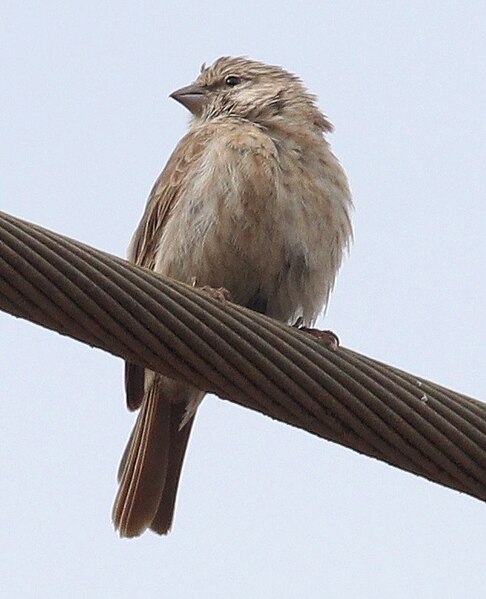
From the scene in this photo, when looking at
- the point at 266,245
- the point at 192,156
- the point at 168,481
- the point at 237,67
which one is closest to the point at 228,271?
the point at 266,245

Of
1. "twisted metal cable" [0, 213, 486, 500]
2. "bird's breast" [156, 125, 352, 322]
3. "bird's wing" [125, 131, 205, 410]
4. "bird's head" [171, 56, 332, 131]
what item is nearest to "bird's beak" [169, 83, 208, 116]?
"bird's head" [171, 56, 332, 131]

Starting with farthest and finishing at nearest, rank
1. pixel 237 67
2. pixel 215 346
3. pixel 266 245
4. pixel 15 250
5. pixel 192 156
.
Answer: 1. pixel 237 67
2. pixel 192 156
3. pixel 266 245
4. pixel 215 346
5. pixel 15 250

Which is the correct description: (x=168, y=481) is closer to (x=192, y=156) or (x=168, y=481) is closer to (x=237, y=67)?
(x=192, y=156)

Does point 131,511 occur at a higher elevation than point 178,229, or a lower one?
lower

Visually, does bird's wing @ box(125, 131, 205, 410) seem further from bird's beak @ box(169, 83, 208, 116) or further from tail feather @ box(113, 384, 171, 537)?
bird's beak @ box(169, 83, 208, 116)

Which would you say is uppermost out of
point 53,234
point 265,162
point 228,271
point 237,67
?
point 237,67

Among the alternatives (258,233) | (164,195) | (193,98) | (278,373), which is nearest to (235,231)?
(258,233)

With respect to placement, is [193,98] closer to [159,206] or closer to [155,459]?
[159,206]
